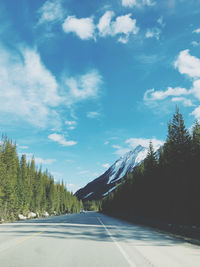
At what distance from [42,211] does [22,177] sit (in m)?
19.6

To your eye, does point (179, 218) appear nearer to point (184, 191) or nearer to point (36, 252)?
point (184, 191)

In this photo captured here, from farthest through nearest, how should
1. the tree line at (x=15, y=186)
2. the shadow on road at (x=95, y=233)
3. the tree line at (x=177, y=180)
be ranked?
the tree line at (x=15, y=186) → the tree line at (x=177, y=180) → the shadow on road at (x=95, y=233)

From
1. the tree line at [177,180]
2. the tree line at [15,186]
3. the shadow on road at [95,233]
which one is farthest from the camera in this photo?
the tree line at [15,186]

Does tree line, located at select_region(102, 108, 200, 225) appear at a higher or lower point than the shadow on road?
higher

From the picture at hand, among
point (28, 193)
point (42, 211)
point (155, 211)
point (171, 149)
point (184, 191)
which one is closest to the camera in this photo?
point (184, 191)

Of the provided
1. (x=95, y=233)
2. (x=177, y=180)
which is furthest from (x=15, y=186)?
(x=95, y=233)

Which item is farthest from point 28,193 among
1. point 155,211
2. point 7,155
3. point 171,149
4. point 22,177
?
point 171,149

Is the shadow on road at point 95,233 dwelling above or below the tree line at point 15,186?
below

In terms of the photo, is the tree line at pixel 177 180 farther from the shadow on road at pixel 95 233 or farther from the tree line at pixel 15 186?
the tree line at pixel 15 186

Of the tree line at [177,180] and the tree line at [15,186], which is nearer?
the tree line at [177,180]

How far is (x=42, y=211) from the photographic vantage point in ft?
254

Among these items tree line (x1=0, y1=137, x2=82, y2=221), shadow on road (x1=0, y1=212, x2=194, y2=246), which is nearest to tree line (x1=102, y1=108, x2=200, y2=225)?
shadow on road (x1=0, y1=212, x2=194, y2=246)

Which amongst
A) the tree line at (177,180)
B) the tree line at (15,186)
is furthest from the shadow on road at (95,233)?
the tree line at (15,186)

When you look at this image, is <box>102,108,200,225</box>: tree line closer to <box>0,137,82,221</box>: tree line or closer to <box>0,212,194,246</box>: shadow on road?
<box>0,212,194,246</box>: shadow on road
